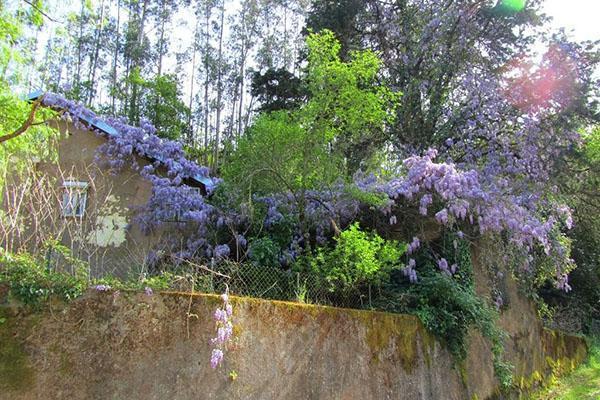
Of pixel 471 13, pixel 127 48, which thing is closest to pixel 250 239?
pixel 471 13

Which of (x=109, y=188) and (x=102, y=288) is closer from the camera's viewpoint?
(x=102, y=288)

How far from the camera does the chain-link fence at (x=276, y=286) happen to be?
276 inches

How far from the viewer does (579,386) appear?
13.4 m

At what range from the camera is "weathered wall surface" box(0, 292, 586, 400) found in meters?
5.16

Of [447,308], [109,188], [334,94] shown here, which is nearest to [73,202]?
[109,188]

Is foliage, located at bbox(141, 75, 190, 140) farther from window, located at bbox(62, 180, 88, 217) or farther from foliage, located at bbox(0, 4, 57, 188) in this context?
foliage, located at bbox(0, 4, 57, 188)

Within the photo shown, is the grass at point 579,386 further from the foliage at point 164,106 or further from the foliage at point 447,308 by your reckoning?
the foliage at point 164,106

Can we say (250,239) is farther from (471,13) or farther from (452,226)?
(471,13)

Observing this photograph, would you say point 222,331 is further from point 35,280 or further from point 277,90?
point 277,90

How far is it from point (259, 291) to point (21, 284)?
10.4ft

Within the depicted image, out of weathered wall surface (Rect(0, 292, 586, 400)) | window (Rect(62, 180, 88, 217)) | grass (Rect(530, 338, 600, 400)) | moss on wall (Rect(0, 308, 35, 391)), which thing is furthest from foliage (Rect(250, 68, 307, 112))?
moss on wall (Rect(0, 308, 35, 391))

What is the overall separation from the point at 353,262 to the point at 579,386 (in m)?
8.73

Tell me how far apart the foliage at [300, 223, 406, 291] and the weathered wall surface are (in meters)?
0.76

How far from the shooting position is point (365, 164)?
13.8 m
